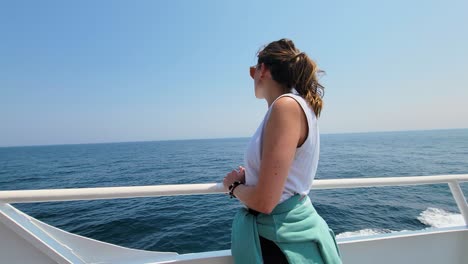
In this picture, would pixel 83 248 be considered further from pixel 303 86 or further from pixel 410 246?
pixel 410 246

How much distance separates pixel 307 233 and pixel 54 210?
1523cm

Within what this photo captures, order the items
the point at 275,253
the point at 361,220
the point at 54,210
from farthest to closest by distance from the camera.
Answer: the point at 54,210
the point at 361,220
the point at 275,253

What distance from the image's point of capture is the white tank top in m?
0.85

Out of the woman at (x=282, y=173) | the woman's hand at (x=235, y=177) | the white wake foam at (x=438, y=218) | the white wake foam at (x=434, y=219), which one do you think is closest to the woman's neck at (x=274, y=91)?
the woman at (x=282, y=173)

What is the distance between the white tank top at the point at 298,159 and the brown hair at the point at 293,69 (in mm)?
86

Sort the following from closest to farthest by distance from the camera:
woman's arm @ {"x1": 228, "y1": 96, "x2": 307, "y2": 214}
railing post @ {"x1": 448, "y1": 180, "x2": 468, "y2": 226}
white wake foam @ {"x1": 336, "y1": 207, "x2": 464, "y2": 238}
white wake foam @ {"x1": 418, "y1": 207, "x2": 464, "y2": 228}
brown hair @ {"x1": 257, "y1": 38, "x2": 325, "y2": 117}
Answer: woman's arm @ {"x1": 228, "y1": 96, "x2": 307, "y2": 214}, brown hair @ {"x1": 257, "y1": 38, "x2": 325, "y2": 117}, railing post @ {"x1": 448, "y1": 180, "x2": 468, "y2": 226}, white wake foam @ {"x1": 336, "y1": 207, "x2": 464, "y2": 238}, white wake foam @ {"x1": 418, "y1": 207, "x2": 464, "y2": 228}

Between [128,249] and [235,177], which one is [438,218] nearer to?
[235,177]

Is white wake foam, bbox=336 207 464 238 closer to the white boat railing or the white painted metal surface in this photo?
the white painted metal surface

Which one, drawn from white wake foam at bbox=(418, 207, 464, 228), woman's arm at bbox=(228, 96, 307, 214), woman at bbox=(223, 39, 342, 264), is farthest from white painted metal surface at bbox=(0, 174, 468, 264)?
white wake foam at bbox=(418, 207, 464, 228)

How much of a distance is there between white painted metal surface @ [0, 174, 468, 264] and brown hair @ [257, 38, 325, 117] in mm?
553

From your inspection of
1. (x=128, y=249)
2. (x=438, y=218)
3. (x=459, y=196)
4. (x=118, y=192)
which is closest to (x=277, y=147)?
(x=118, y=192)

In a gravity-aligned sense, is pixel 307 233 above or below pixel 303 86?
below

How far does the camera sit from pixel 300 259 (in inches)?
33.9

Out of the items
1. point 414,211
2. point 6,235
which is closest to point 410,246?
point 6,235
